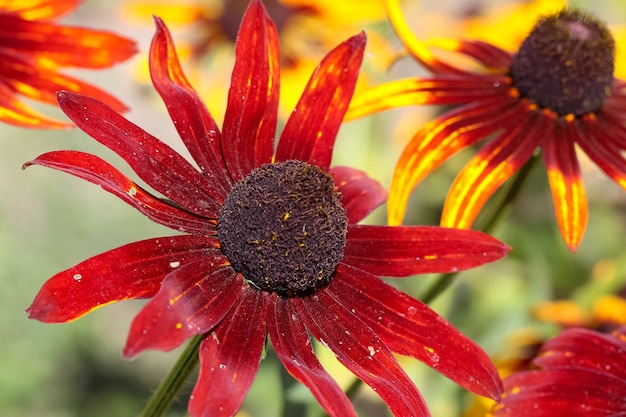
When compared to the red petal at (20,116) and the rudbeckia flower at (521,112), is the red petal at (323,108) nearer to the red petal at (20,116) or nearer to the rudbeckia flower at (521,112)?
the rudbeckia flower at (521,112)

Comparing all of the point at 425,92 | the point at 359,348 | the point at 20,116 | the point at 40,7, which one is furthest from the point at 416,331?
the point at 40,7

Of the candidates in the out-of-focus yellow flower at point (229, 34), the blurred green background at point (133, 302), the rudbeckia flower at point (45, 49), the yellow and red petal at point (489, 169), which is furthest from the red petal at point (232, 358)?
the out-of-focus yellow flower at point (229, 34)

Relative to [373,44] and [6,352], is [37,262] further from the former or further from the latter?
[373,44]

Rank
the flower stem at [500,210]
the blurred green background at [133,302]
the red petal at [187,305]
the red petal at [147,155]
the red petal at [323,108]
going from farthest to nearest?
the blurred green background at [133,302] < the flower stem at [500,210] < the red petal at [323,108] < the red petal at [147,155] < the red petal at [187,305]

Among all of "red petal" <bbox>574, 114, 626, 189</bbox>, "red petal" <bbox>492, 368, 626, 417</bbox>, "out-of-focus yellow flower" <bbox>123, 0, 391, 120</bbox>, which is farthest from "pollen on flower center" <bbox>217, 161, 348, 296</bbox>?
"out-of-focus yellow flower" <bbox>123, 0, 391, 120</bbox>

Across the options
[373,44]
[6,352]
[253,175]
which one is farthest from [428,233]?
[6,352]

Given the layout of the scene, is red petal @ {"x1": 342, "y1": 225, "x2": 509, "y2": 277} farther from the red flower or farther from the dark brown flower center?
the dark brown flower center
